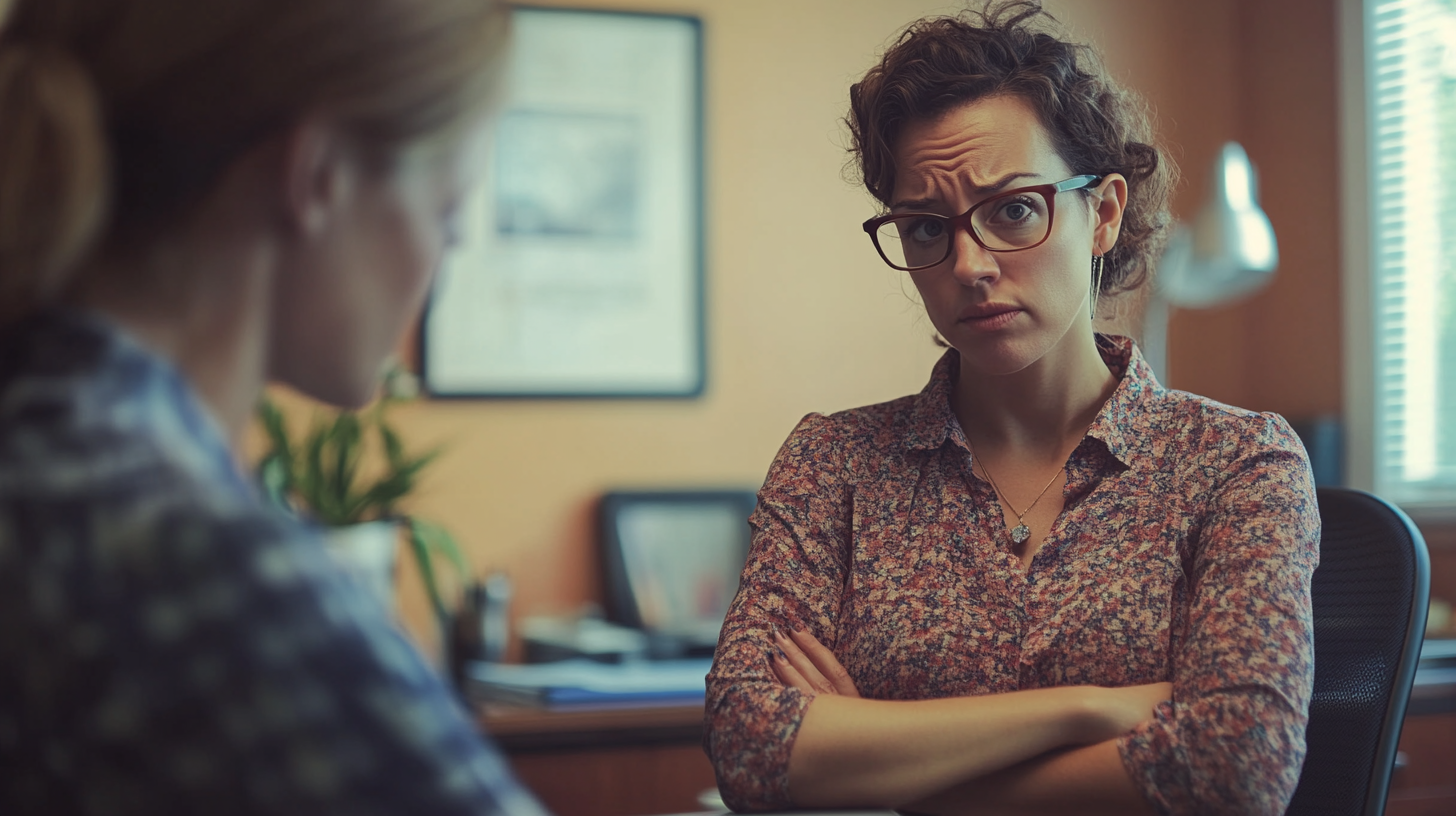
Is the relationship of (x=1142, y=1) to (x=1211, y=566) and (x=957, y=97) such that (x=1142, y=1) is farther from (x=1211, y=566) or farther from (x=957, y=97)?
(x=1211, y=566)

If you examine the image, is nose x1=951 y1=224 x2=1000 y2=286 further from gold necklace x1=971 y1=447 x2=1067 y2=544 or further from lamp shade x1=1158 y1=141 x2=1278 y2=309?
lamp shade x1=1158 y1=141 x2=1278 y2=309

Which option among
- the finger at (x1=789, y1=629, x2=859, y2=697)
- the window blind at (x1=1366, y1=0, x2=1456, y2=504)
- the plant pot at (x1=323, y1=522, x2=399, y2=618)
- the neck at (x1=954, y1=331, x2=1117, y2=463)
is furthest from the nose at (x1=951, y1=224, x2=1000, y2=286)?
the window blind at (x1=1366, y1=0, x2=1456, y2=504)

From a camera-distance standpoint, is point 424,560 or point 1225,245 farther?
point 1225,245

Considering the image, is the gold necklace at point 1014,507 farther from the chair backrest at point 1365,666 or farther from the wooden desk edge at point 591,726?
the wooden desk edge at point 591,726

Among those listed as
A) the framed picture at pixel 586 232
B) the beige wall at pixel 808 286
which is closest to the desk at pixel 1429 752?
the beige wall at pixel 808 286

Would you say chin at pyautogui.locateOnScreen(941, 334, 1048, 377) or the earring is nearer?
chin at pyautogui.locateOnScreen(941, 334, 1048, 377)

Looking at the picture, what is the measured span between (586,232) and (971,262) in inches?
70.5

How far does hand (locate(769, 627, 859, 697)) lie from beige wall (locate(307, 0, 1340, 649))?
1.66 meters

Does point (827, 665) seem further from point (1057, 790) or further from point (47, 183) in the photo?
point (47, 183)

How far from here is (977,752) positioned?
4.08 feet

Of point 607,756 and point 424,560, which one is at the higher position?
point 424,560

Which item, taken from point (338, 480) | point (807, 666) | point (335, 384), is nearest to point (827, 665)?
point (807, 666)

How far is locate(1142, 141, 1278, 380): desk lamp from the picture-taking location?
9.67ft

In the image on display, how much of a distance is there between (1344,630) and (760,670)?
619mm
